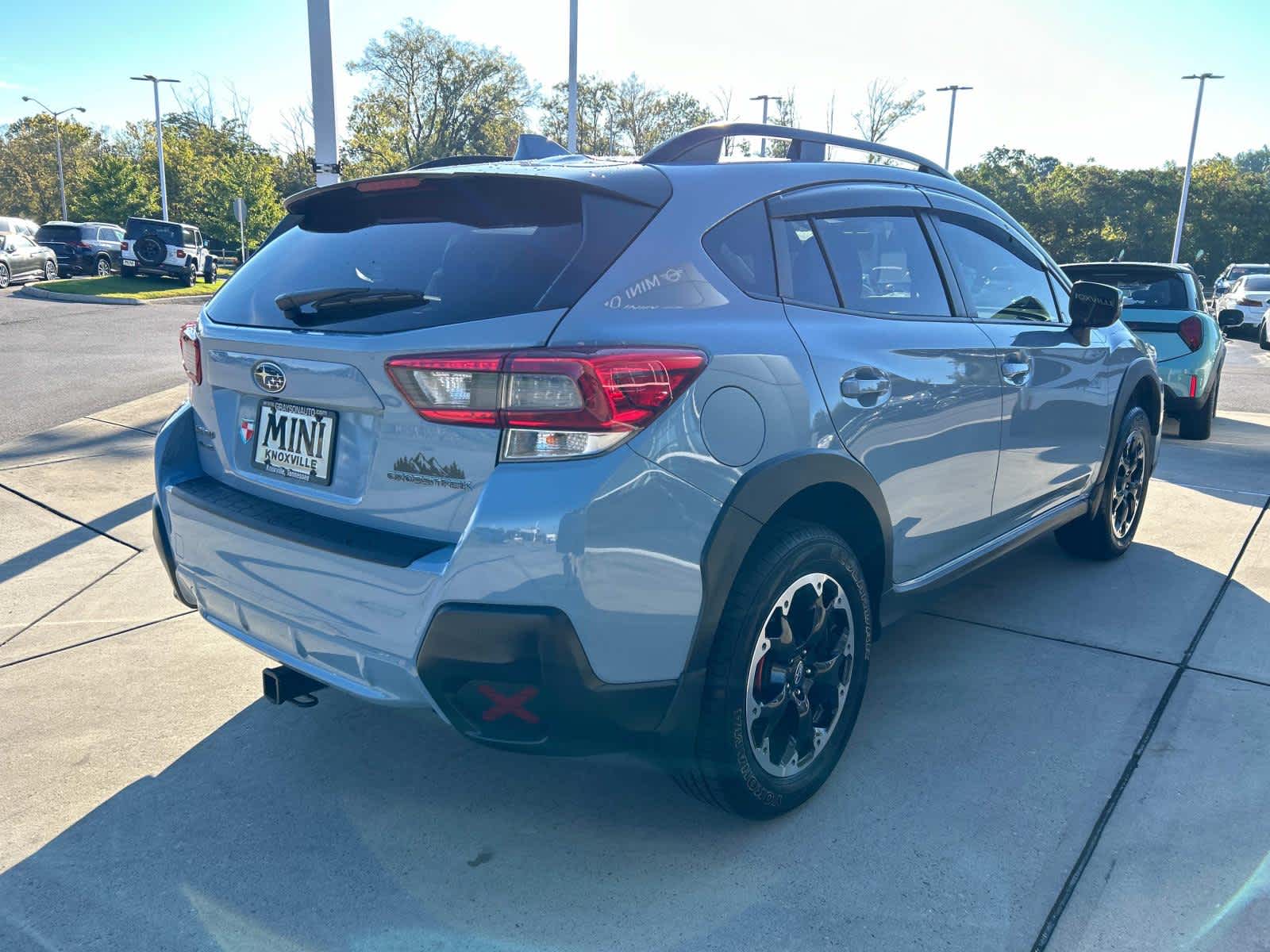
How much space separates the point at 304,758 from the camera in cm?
299

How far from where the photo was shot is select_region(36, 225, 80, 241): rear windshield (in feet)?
97.6

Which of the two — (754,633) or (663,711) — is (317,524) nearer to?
(663,711)

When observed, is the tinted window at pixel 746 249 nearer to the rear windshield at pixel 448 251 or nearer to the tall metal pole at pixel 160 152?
the rear windshield at pixel 448 251

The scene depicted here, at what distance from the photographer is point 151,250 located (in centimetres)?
2708

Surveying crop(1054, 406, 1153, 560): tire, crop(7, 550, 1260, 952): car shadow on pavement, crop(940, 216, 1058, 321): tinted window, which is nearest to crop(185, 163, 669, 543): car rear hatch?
crop(7, 550, 1260, 952): car shadow on pavement

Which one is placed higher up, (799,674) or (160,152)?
(160,152)

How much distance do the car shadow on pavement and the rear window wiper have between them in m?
0.92

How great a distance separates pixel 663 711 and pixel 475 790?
0.87 metres

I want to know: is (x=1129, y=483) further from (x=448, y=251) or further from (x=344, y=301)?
(x=344, y=301)

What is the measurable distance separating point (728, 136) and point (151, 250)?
91.6 ft

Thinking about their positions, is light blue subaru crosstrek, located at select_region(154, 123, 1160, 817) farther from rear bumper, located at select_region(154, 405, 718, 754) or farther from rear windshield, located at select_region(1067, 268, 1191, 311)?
rear windshield, located at select_region(1067, 268, 1191, 311)

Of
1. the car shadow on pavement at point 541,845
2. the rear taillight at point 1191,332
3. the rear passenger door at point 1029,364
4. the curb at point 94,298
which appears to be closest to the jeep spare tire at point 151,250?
the curb at point 94,298

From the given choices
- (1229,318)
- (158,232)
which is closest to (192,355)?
(1229,318)

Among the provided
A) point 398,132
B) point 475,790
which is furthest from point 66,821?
point 398,132
